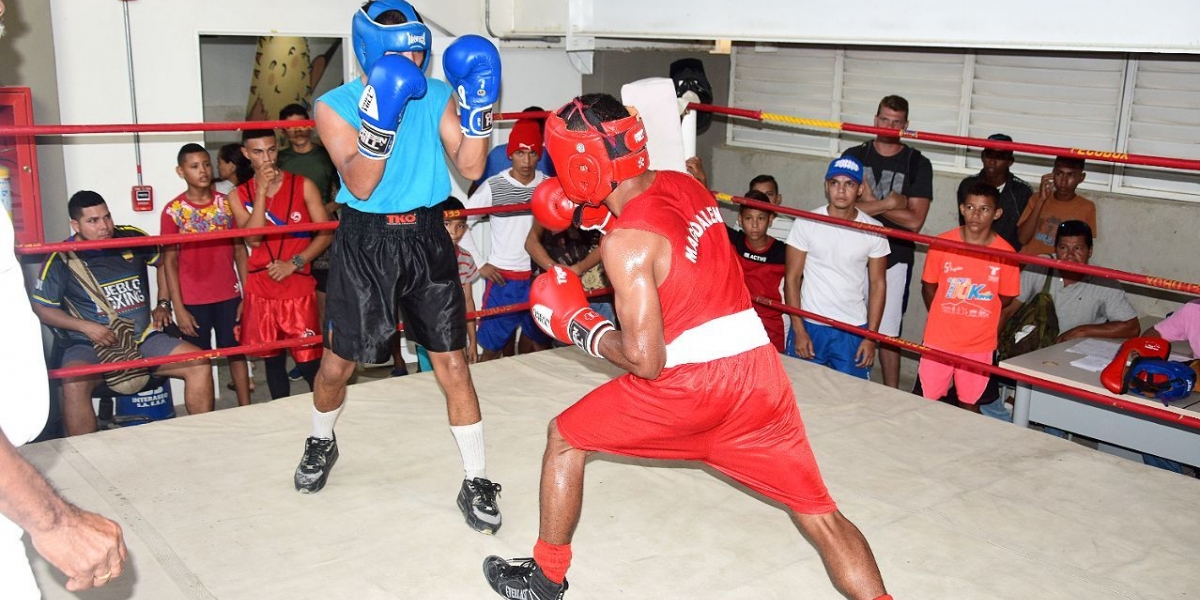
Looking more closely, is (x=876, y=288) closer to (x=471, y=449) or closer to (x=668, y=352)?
(x=471, y=449)

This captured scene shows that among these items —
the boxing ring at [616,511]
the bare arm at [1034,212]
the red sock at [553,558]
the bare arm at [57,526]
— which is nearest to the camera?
the bare arm at [57,526]

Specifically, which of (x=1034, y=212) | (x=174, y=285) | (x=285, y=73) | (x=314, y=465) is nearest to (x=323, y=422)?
(x=314, y=465)

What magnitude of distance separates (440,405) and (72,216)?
1.58 metres

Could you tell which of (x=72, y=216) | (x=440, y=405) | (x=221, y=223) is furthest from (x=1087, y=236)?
(x=72, y=216)

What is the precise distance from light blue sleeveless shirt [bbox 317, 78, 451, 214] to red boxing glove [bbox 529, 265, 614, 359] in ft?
1.92

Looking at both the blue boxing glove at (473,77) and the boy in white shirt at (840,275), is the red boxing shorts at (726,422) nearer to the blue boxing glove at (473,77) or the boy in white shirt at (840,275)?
the blue boxing glove at (473,77)

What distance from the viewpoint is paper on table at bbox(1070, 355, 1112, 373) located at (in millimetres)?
3414

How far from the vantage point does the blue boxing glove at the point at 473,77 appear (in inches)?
105

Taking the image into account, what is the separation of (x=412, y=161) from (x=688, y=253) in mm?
953

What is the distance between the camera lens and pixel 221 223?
4422 millimetres

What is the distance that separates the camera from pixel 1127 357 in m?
3.17

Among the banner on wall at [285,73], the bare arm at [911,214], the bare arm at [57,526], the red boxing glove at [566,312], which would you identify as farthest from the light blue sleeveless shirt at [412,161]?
the banner on wall at [285,73]

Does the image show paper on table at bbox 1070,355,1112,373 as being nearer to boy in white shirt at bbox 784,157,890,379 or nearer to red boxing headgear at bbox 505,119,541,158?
boy in white shirt at bbox 784,157,890,379

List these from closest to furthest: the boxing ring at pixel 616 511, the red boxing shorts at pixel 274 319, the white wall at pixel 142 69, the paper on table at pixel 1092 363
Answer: the boxing ring at pixel 616 511 → the paper on table at pixel 1092 363 → the red boxing shorts at pixel 274 319 → the white wall at pixel 142 69
